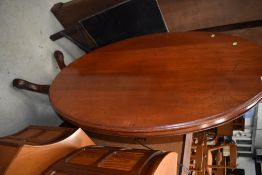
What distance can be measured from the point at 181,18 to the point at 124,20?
1.32 ft

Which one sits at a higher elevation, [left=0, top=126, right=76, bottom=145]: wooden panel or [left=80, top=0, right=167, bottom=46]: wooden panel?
[left=80, top=0, right=167, bottom=46]: wooden panel

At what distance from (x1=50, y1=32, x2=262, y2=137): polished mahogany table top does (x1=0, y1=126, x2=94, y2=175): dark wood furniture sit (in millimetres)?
145

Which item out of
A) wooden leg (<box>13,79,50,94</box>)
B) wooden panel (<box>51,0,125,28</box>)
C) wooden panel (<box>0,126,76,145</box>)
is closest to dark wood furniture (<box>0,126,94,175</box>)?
wooden panel (<box>0,126,76,145</box>)

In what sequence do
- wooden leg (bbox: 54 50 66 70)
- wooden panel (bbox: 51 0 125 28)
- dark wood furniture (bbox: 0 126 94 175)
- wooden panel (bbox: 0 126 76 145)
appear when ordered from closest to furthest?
dark wood furniture (bbox: 0 126 94 175) < wooden panel (bbox: 0 126 76 145) < wooden panel (bbox: 51 0 125 28) < wooden leg (bbox: 54 50 66 70)

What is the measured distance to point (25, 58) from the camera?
1.81 metres

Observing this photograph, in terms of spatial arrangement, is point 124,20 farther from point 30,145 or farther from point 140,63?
point 30,145

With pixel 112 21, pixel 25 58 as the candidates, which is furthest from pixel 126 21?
pixel 25 58

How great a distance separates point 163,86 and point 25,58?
123 cm

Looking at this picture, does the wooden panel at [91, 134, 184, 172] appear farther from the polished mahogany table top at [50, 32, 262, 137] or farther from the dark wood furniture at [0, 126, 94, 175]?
the polished mahogany table top at [50, 32, 262, 137]

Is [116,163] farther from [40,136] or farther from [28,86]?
[28,86]

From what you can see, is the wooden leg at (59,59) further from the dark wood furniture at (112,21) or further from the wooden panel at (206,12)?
the wooden panel at (206,12)

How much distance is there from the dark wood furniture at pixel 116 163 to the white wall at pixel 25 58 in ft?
3.02

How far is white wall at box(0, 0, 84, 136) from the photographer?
1.67 meters

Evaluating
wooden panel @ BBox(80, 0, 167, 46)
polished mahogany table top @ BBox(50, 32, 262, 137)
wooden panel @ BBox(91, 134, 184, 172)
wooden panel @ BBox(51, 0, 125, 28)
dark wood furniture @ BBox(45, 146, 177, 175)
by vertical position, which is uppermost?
wooden panel @ BBox(51, 0, 125, 28)
